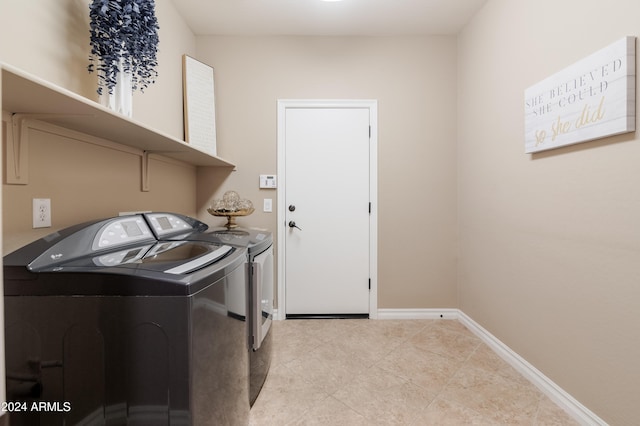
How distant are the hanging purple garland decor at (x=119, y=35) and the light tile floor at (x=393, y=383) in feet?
5.74

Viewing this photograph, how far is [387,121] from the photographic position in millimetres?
2621

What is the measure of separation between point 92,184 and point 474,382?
234cm

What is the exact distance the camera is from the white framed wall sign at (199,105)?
2.32 metres

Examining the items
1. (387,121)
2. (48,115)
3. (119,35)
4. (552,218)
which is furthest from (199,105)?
(552,218)

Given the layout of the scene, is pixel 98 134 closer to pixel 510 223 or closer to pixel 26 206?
pixel 26 206

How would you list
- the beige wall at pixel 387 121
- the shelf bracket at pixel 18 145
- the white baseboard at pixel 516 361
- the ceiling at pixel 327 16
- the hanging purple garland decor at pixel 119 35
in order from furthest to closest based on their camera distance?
the beige wall at pixel 387 121, the ceiling at pixel 327 16, the white baseboard at pixel 516 361, the hanging purple garland decor at pixel 119 35, the shelf bracket at pixel 18 145

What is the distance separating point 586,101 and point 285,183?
2.02m

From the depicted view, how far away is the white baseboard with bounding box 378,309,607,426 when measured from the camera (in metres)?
1.41

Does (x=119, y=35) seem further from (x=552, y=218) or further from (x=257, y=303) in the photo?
(x=552, y=218)

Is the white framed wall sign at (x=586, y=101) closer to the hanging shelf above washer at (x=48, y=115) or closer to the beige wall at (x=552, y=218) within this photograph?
the beige wall at (x=552, y=218)

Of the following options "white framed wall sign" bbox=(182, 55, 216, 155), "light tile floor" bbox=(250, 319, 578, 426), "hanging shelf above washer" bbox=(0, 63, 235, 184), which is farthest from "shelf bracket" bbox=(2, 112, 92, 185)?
"light tile floor" bbox=(250, 319, 578, 426)

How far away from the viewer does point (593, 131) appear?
52.3 inches

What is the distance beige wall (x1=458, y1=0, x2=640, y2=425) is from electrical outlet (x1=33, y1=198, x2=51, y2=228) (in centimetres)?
237

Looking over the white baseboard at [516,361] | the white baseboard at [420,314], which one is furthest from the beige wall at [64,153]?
the white baseboard at [516,361]
